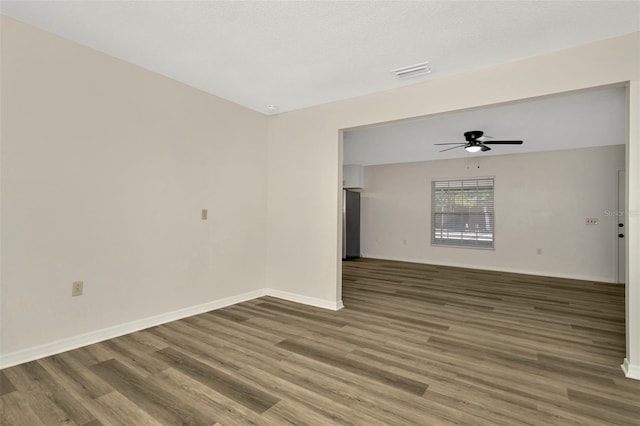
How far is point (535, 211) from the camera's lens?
6332 millimetres

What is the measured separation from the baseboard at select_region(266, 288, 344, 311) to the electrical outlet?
87.6 inches

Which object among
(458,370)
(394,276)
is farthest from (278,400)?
(394,276)

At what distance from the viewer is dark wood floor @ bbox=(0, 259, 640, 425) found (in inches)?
70.1

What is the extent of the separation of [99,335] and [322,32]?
10.3 feet

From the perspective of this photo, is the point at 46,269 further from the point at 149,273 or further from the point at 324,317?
the point at 324,317

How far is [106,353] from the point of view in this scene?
8.17 ft

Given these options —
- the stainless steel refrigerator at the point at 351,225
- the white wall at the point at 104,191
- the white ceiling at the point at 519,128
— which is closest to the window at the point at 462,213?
the white ceiling at the point at 519,128

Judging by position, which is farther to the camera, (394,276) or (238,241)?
(394,276)

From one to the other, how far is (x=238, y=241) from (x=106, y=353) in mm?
1811

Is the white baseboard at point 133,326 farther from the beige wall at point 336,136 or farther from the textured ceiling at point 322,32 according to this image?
the textured ceiling at point 322,32

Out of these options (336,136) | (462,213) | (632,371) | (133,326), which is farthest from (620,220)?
(133,326)

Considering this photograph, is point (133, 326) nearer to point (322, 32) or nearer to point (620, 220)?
point (322, 32)

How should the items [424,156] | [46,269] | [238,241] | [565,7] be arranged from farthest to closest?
[424,156], [238,241], [46,269], [565,7]

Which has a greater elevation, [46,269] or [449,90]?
[449,90]
